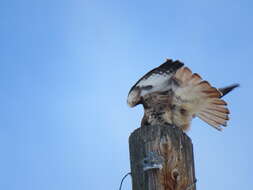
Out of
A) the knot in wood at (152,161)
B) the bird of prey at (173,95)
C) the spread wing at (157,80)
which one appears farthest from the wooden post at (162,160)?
the spread wing at (157,80)

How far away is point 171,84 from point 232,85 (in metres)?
0.79

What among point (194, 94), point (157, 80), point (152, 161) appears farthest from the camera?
point (194, 94)

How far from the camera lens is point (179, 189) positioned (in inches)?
97.7

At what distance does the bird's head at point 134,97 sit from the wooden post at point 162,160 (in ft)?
2.66

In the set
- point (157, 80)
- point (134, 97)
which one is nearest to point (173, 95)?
point (157, 80)

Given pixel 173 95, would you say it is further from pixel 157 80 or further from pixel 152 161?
pixel 152 161

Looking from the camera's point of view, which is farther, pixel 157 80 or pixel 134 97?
pixel 134 97

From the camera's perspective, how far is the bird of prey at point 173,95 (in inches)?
128

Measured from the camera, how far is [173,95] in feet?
10.8

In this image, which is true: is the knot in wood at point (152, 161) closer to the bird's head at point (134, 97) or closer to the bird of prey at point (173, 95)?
the bird of prey at point (173, 95)

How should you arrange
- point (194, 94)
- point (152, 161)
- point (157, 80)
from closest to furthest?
point (152, 161), point (157, 80), point (194, 94)

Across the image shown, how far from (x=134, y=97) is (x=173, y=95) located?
264mm

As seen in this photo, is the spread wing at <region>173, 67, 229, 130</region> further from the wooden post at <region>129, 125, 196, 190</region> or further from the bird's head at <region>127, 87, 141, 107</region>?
the wooden post at <region>129, 125, 196, 190</region>

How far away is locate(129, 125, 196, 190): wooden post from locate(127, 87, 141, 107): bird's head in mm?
810
